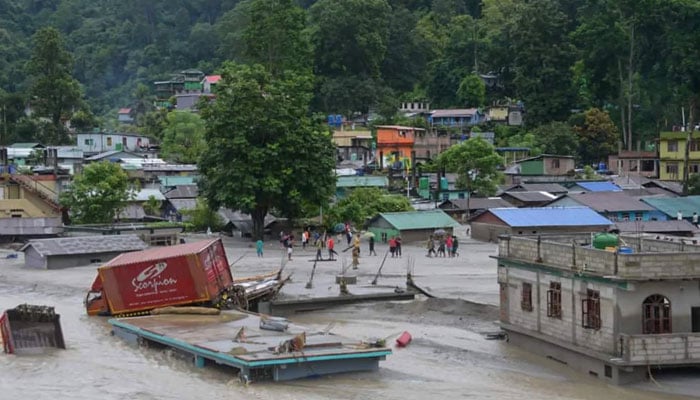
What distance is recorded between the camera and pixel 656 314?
75.2 feet

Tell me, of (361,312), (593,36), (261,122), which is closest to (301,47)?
(593,36)

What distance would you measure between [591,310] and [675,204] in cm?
3561

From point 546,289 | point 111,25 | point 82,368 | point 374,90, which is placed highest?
point 111,25

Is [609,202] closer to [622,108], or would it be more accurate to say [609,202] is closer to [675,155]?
[675,155]

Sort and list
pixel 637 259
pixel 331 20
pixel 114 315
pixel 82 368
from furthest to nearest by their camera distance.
Answer: pixel 331 20 < pixel 114 315 < pixel 82 368 < pixel 637 259

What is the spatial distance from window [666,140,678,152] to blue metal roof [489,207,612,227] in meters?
21.5

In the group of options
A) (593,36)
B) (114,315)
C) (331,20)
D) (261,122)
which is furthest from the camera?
(331,20)

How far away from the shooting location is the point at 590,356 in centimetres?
2375

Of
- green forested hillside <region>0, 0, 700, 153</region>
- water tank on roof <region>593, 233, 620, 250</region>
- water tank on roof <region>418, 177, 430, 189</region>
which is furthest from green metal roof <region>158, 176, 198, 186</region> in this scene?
water tank on roof <region>593, 233, 620, 250</region>

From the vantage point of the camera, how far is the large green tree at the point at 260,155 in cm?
5012

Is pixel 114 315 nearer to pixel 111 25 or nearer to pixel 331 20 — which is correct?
pixel 331 20

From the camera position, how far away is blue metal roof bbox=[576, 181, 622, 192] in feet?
206

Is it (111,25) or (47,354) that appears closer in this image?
(47,354)

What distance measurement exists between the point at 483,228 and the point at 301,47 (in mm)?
37047
